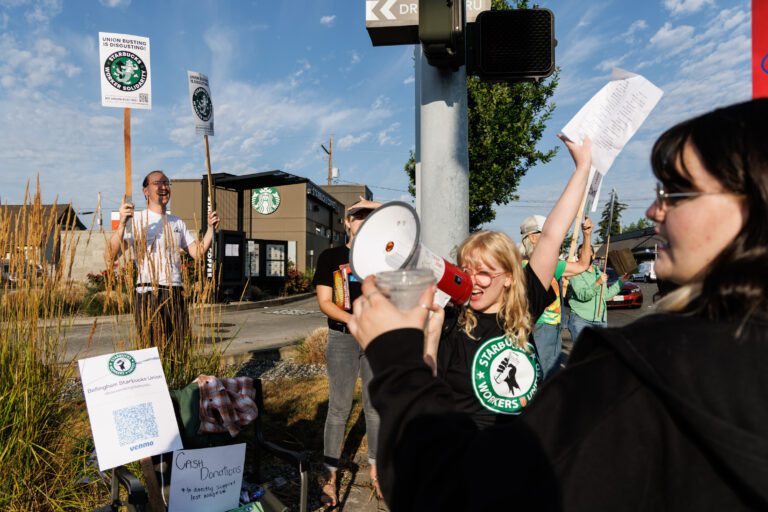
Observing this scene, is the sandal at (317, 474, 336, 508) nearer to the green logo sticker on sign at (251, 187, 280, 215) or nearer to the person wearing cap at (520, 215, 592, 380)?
the person wearing cap at (520, 215, 592, 380)

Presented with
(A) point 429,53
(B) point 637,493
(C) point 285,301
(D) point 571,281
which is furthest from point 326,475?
(C) point 285,301

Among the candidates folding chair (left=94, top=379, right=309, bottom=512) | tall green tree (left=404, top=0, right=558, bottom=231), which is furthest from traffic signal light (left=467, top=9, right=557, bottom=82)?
tall green tree (left=404, top=0, right=558, bottom=231)

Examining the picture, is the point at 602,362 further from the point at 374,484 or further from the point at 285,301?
the point at 285,301

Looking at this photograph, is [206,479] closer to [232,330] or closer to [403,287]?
[403,287]

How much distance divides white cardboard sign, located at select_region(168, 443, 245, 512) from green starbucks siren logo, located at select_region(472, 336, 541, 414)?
1342 millimetres

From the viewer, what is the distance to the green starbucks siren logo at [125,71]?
3615mm

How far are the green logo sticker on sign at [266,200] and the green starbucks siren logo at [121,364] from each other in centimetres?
2923

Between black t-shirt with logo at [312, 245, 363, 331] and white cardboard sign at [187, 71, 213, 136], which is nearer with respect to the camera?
black t-shirt with logo at [312, 245, 363, 331]

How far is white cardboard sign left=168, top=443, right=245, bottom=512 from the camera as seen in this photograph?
2.35 m

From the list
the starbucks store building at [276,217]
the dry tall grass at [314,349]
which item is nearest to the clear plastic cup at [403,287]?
the dry tall grass at [314,349]

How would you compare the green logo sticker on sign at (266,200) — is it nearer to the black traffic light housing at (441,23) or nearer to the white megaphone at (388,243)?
the black traffic light housing at (441,23)

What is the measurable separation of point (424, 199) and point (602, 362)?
2.27 meters

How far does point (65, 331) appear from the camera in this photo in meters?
3.16

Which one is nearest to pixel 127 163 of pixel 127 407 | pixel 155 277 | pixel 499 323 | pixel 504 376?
pixel 155 277
